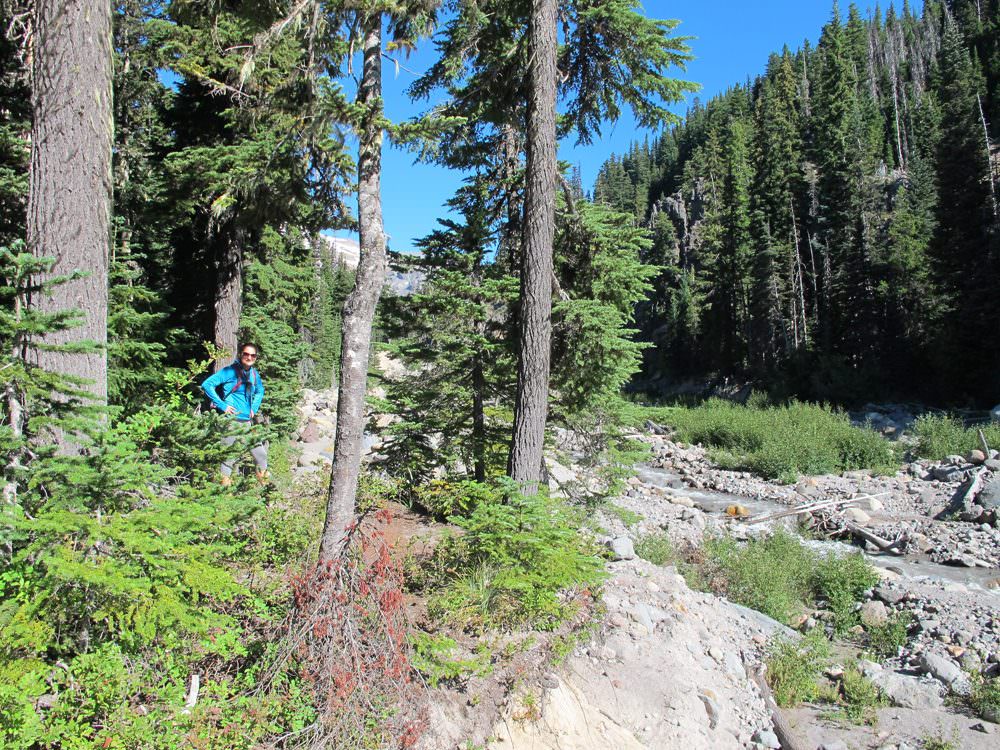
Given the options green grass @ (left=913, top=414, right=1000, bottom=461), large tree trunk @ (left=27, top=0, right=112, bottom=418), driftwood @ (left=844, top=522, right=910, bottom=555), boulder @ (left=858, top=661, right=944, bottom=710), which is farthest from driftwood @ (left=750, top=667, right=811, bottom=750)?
green grass @ (left=913, top=414, right=1000, bottom=461)

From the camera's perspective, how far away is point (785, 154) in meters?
43.3

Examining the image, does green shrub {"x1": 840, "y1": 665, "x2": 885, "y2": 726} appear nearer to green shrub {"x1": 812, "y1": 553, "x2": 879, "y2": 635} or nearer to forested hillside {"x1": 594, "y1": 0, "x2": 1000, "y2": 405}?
green shrub {"x1": 812, "y1": 553, "x2": 879, "y2": 635}

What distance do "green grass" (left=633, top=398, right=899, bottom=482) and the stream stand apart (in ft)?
8.79

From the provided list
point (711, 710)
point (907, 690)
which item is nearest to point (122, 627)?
point (711, 710)

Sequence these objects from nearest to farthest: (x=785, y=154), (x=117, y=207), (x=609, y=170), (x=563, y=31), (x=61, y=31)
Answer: (x=61, y=31) → (x=563, y=31) → (x=117, y=207) → (x=785, y=154) → (x=609, y=170)

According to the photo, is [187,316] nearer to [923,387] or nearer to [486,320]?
[486,320]

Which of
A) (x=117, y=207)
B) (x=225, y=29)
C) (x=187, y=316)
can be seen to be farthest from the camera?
(x=187, y=316)

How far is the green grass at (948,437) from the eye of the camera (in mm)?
18859

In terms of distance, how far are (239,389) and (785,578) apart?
859 centimetres

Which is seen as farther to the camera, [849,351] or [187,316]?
[849,351]

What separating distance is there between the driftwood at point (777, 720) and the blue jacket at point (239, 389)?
5987 mm

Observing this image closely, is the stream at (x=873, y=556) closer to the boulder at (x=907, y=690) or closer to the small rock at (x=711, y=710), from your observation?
the boulder at (x=907, y=690)

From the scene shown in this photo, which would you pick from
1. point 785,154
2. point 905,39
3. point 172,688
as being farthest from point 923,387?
point 905,39

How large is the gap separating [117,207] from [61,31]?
275 inches
